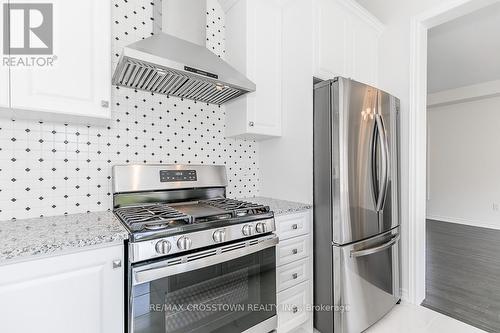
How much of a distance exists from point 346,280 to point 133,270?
1362mm

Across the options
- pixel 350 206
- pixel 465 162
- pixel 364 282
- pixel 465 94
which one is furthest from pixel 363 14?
pixel 465 162

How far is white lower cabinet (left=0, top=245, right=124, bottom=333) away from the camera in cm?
88

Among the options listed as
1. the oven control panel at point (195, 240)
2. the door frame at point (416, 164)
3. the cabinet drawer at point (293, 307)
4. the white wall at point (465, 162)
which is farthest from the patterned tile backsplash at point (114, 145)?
the white wall at point (465, 162)

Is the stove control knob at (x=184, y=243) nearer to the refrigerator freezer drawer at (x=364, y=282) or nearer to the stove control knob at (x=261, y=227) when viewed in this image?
the stove control knob at (x=261, y=227)

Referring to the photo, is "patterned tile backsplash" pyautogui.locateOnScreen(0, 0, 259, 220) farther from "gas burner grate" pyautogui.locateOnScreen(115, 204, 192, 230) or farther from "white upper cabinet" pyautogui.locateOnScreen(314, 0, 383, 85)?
"white upper cabinet" pyautogui.locateOnScreen(314, 0, 383, 85)

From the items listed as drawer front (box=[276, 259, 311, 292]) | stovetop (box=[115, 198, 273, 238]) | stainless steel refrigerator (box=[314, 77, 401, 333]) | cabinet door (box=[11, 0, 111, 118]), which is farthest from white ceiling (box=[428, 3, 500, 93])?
cabinet door (box=[11, 0, 111, 118])

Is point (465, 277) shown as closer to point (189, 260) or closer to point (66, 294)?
point (189, 260)

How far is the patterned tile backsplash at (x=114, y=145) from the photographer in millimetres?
1337

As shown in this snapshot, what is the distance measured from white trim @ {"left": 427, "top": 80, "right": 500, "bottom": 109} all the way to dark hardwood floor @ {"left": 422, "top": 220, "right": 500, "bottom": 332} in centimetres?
257

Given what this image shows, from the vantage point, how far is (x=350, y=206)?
1.69 m

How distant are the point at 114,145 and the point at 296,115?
134 cm

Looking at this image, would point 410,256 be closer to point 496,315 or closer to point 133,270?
point 496,315

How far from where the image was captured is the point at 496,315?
77.5 inches

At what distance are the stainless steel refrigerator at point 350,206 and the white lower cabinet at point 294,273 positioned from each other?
0.07m
